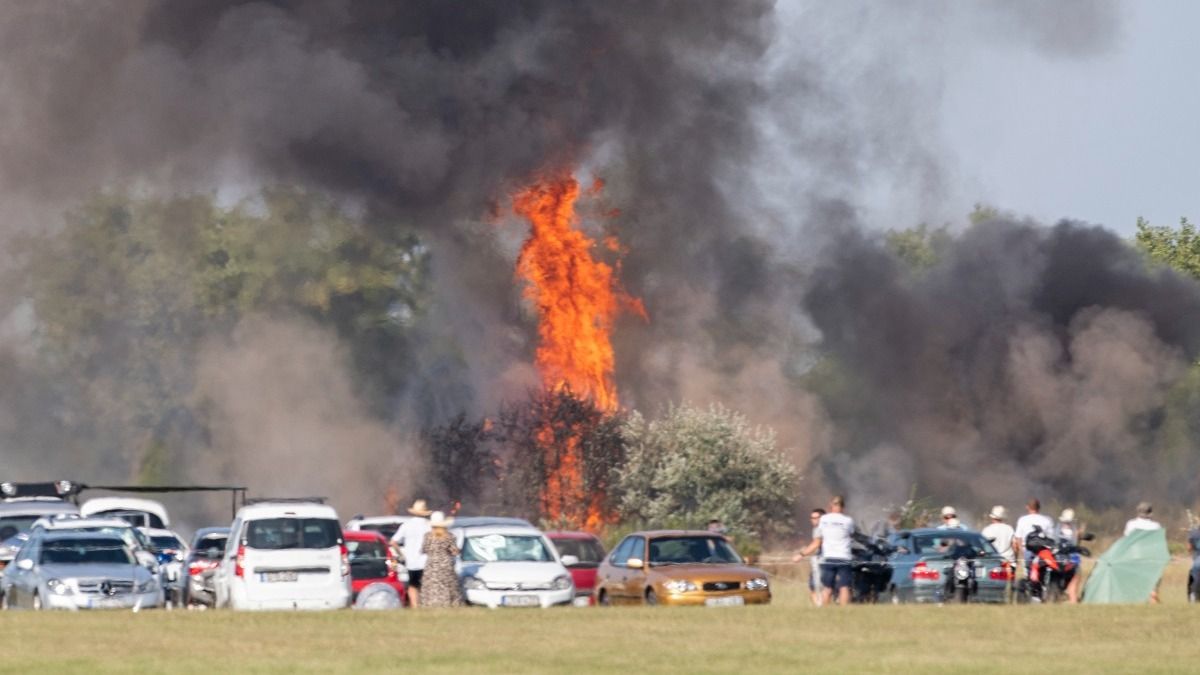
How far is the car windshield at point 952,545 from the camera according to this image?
1353 inches

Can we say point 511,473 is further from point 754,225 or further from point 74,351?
point 74,351

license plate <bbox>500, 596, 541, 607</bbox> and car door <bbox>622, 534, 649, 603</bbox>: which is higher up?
car door <bbox>622, 534, 649, 603</bbox>

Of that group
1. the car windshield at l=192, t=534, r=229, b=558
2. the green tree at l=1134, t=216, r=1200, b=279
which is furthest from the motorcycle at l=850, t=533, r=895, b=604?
the green tree at l=1134, t=216, r=1200, b=279

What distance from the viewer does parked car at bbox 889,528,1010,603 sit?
33.6m

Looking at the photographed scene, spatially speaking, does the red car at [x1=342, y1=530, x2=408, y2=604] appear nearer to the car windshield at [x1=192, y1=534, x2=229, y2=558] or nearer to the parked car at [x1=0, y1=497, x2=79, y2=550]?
the car windshield at [x1=192, y1=534, x2=229, y2=558]

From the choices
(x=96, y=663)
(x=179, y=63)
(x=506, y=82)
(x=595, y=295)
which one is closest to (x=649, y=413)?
(x=595, y=295)

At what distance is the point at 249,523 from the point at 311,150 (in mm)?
26861

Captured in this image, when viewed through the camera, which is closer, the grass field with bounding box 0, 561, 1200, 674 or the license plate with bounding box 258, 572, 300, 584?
the grass field with bounding box 0, 561, 1200, 674

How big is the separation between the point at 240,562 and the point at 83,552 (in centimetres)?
384

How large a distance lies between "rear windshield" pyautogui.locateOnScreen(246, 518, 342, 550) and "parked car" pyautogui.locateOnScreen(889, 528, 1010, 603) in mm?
9214

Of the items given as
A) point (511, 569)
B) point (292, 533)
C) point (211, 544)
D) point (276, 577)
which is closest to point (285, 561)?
point (276, 577)

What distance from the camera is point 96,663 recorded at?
2223cm

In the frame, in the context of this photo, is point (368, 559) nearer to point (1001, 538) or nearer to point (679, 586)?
point (679, 586)

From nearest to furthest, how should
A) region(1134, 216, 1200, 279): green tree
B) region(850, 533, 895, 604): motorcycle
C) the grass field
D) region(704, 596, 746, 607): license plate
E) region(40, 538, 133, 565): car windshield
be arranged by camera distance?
the grass field < region(704, 596, 746, 607): license plate < region(40, 538, 133, 565): car windshield < region(850, 533, 895, 604): motorcycle < region(1134, 216, 1200, 279): green tree
